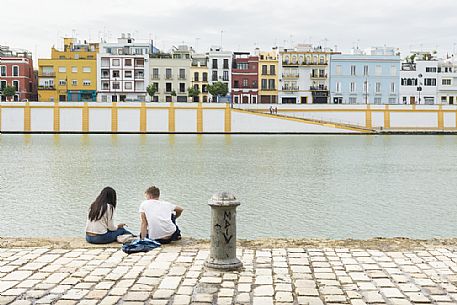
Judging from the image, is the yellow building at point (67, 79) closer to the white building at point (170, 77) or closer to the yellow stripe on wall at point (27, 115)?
the white building at point (170, 77)

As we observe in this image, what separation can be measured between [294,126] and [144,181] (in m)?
38.5

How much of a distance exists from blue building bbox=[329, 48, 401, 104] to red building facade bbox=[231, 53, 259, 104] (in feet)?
27.4

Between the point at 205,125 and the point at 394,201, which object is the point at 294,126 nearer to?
the point at 205,125

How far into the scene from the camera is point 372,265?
7.02m

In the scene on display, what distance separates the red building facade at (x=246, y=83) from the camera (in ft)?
234

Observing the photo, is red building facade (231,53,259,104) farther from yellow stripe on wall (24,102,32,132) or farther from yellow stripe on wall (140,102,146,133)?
yellow stripe on wall (24,102,32,132)

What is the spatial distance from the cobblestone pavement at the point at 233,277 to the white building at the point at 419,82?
2587 inches

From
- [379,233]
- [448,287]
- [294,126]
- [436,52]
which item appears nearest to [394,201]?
[379,233]

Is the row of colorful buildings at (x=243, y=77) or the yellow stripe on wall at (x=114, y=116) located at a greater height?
the row of colorful buildings at (x=243, y=77)

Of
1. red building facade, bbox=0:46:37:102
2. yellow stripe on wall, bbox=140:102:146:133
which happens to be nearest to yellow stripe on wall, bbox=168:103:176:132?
yellow stripe on wall, bbox=140:102:146:133

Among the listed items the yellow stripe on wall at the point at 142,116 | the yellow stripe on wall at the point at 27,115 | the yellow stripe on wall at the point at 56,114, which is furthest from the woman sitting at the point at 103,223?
the yellow stripe on wall at the point at 27,115

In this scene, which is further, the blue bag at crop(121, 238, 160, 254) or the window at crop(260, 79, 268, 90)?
the window at crop(260, 79, 268, 90)

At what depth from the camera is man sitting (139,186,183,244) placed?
27.3 feet

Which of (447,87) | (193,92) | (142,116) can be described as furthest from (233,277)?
(447,87)
